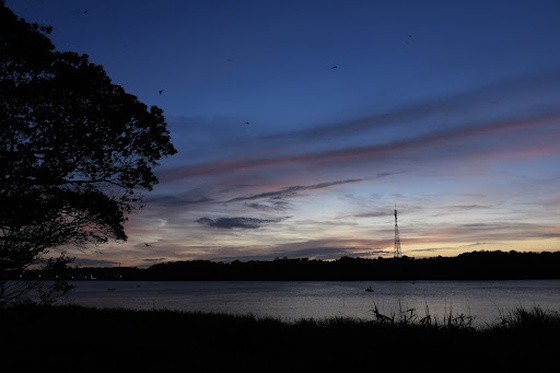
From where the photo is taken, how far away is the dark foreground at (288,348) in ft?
36.4

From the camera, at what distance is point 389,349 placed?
1195 cm

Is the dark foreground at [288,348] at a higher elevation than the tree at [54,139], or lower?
lower

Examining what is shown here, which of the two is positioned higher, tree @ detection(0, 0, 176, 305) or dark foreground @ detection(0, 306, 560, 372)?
tree @ detection(0, 0, 176, 305)

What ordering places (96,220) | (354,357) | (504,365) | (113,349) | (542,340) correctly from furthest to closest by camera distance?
(96,220) < (113,349) < (542,340) < (354,357) < (504,365)

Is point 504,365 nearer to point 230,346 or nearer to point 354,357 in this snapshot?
point 354,357

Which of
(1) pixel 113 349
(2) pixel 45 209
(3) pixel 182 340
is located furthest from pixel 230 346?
(2) pixel 45 209

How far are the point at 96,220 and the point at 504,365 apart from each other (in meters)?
14.4

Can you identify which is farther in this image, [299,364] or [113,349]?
[113,349]

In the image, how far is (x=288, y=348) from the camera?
1363 centimetres

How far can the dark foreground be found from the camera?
36.4ft

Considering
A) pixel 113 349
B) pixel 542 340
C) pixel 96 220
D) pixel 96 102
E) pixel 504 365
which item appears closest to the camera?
pixel 504 365

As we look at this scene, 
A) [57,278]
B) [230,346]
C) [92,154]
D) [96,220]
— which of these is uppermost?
[92,154]

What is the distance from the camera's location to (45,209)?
14609mm

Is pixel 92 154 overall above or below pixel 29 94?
below
